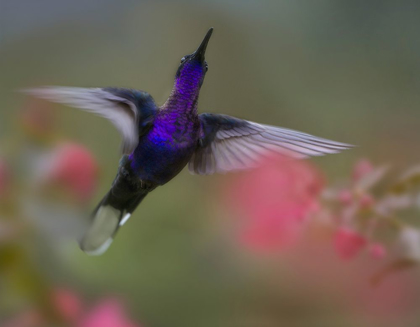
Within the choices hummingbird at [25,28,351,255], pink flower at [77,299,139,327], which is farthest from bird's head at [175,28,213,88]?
pink flower at [77,299,139,327]

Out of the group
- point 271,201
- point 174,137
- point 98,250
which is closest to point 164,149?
point 174,137

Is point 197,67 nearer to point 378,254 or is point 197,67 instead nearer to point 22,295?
point 378,254

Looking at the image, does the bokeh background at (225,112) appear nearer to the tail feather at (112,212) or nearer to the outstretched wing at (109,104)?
the tail feather at (112,212)

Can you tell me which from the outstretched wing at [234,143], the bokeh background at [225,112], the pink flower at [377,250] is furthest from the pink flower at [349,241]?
the outstretched wing at [234,143]

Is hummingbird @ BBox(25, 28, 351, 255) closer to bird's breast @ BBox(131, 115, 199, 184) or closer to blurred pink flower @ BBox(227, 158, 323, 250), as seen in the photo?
bird's breast @ BBox(131, 115, 199, 184)

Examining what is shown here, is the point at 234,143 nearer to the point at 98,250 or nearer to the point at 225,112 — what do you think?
the point at 98,250

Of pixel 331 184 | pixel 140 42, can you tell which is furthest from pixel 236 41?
pixel 331 184
